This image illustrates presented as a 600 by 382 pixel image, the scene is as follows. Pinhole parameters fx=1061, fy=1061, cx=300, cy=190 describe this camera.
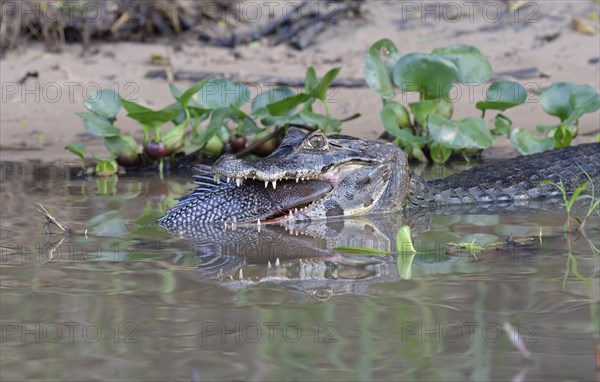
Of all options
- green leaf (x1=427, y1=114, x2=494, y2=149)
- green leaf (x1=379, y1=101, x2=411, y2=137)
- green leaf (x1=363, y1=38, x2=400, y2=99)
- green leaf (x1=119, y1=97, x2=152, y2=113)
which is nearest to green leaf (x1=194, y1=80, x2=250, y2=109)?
green leaf (x1=119, y1=97, x2=152, y2=113)

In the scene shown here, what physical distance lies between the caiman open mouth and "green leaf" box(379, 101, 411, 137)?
1.46 m

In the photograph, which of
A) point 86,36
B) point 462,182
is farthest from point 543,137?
point 86,36

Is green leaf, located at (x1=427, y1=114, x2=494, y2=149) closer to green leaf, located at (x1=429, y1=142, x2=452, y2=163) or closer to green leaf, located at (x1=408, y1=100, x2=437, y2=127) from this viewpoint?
green leaf, located at (x1=408, y1=100, x2=437, y2=127)

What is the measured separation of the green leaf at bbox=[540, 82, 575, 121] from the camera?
24.0ft

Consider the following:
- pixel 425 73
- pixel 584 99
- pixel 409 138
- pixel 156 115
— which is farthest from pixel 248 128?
pixel 584 99

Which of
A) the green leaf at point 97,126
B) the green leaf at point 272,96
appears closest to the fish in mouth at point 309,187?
the green leaf at point 272,96

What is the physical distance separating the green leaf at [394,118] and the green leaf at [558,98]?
95 centimetres

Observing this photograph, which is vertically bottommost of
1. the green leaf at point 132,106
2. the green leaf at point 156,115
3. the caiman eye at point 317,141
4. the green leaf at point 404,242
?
the green leaf at point 404,242

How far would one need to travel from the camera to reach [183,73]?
31.2ft

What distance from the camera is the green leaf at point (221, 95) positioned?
24.0 feet

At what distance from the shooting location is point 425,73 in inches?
274

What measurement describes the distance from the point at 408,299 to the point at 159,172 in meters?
4.15

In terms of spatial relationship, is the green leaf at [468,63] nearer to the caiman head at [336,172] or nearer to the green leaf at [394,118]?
the green leaf at [394,118]

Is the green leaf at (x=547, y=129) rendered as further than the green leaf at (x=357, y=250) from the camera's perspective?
Yes
